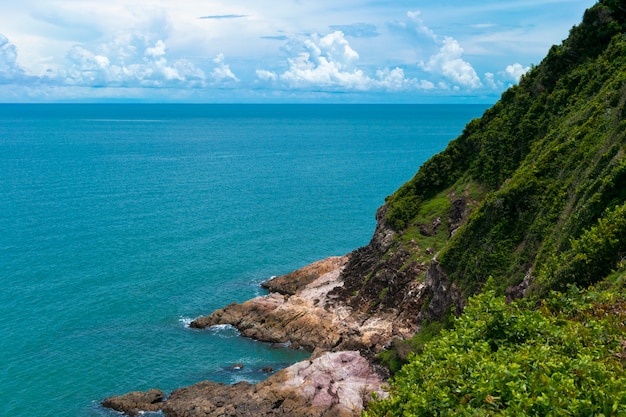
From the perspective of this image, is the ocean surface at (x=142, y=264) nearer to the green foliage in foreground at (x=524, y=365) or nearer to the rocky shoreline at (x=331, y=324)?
the rocky shoreline at (x=331, y=324)

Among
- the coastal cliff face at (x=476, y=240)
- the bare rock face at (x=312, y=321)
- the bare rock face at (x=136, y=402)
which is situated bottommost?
the bare rock face at (x=136, y=402)

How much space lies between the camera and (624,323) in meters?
21.7

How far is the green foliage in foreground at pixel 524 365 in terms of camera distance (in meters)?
16.8

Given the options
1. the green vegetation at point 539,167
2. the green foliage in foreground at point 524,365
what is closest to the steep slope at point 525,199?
the green vegetation at point 539,167

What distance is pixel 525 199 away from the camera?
51.0 meters

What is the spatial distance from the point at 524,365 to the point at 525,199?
112 feet

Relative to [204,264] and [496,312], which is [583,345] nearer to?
[496,312]

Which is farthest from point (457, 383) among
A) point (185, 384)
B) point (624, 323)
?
point (185, 384)

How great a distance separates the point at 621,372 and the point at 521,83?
6129cm

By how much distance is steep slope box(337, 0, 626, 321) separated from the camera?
37688 millimetres

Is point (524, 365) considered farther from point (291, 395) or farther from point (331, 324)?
point (331, 324)

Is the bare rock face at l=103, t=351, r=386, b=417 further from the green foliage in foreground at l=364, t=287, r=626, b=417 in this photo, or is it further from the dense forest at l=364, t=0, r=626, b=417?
the green foliage in foreground at l=364, t=287, r=626, b=417

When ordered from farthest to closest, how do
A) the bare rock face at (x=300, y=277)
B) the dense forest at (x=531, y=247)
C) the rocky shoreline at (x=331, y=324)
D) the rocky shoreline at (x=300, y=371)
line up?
the bare rock face at (x=300, y=277) → the rocky shoreline at (x=331, y=324) → the rocky shoreline at (x=300, y=371) → the dense forest at (x=531, y=247)

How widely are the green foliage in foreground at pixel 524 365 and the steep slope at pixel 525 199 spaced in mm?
10162
